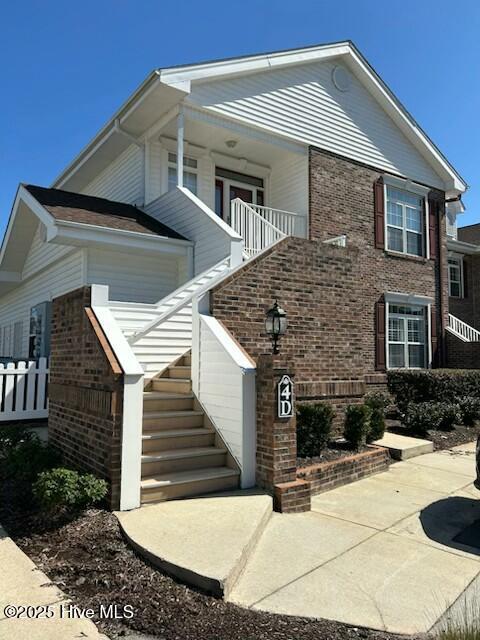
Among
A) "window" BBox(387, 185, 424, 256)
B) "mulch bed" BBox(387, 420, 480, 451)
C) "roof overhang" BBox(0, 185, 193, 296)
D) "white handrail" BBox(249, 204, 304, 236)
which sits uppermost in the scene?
"window" BBox(387, 185, 424, 256)

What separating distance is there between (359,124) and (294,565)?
44.2 ft

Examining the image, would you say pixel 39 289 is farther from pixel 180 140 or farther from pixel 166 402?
pixel 166 402

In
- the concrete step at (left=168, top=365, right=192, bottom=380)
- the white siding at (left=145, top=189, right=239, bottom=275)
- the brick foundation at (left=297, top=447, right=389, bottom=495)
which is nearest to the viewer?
the brick foundation at (left=297, top=447, right=389, bottom=495)

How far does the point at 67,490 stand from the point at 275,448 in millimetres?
2143

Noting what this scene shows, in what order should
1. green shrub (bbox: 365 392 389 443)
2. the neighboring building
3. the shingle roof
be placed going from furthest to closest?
the shingle roof
green shrub (bbox: 365 392 389 443)
the neighboring building

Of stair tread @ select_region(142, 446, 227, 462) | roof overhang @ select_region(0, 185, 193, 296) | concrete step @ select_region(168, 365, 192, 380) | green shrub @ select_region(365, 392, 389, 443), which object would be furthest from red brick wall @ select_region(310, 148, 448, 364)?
stair tread @ select_region(142, 446, 227, 462)

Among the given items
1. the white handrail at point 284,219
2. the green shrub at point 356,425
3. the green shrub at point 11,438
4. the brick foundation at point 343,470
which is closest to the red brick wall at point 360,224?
the white handrail at point 284,219

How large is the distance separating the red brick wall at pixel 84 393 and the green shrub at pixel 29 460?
0.23 metres

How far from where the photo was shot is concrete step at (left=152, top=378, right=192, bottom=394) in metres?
6.80

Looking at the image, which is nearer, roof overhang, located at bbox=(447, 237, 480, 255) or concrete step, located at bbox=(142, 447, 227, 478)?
concrete step, located at bbox=(142, 447, 227, 478)

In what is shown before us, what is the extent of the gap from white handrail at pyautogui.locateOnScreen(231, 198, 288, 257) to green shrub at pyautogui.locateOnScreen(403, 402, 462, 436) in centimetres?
451

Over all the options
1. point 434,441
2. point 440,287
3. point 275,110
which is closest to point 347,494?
point 434,441

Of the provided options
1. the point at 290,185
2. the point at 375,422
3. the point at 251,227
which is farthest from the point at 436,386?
the point at 290,185

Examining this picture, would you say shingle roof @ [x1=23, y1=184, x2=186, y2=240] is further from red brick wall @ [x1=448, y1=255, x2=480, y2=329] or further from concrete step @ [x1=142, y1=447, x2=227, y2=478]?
red brick wall @ [x1=448, y1=255, x2=480, y2=329]
